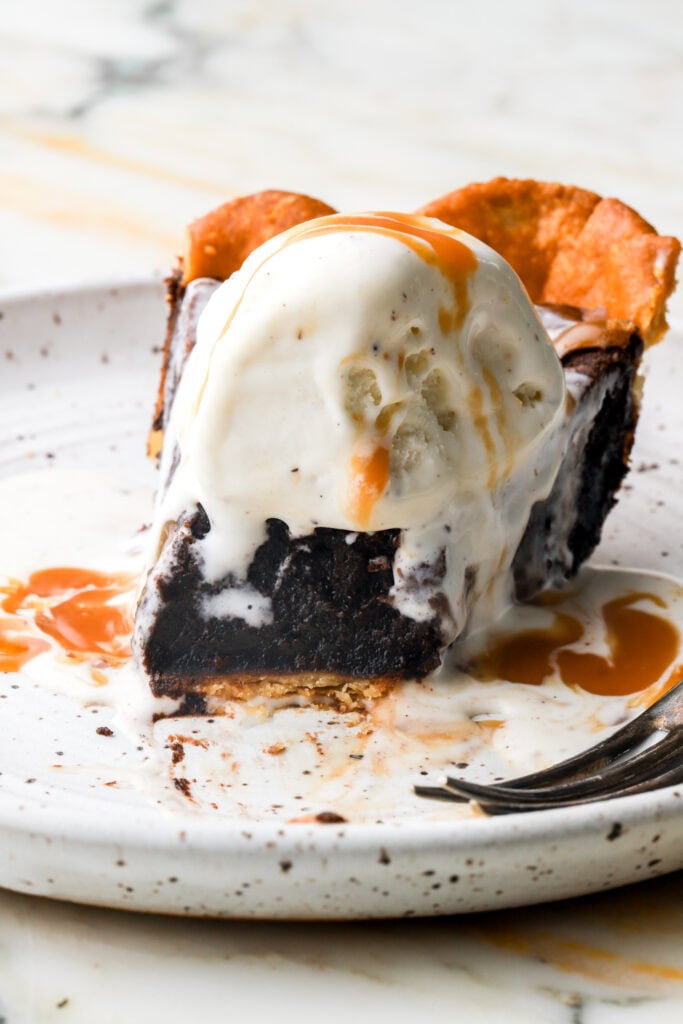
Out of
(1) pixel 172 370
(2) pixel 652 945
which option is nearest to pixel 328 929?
(2) pixel 652 945

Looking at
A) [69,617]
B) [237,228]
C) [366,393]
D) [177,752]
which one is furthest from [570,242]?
[177,752]

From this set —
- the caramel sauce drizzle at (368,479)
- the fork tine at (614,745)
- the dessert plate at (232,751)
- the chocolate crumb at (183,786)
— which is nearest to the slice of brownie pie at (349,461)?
the caramel sauce drizzle at (368,479)

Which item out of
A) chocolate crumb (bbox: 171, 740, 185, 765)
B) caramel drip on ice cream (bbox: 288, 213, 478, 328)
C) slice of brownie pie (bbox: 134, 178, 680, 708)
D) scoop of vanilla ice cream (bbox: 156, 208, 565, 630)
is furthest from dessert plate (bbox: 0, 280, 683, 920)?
caramel drip on ice cream (bbox: 288, 213, 478, 328)

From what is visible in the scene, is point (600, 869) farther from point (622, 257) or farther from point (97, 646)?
point (622, 257)

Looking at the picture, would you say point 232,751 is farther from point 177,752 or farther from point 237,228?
Answer: point 237,228

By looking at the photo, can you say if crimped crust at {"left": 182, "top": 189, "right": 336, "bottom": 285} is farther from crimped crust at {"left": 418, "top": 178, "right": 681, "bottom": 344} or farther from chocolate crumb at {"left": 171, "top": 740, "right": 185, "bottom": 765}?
chocolate crumb at {"left": 171, "top": 740, "right": 185, "bottom": 765}

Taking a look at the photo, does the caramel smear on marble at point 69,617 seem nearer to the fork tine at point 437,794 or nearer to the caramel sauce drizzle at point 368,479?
the caramel sauce drizzle at point 368,479
